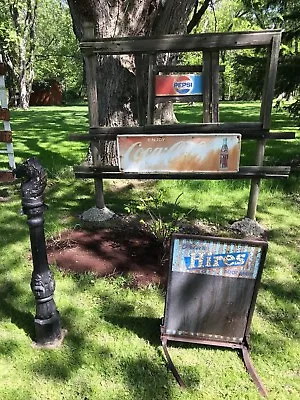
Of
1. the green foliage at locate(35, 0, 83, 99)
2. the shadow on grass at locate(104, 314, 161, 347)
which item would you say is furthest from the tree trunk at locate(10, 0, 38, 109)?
the shadow on grass at locate(104, 314, 161, 347)

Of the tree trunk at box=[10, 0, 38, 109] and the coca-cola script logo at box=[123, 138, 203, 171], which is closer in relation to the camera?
the coca-cola script logo at box=[123, 138, 203, 171]

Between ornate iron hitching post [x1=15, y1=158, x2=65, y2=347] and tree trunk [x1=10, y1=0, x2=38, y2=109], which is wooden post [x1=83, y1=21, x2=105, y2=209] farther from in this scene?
tree trunk [x1=10, y1=0, x2=38, y2=109]

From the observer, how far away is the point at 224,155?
396 cm

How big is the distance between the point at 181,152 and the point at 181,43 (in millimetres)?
1078

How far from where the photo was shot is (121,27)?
499 centimetres

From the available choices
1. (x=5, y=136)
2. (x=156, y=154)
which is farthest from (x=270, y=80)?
(x=5, y=136)

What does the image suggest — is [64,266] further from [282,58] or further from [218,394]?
[282,58]

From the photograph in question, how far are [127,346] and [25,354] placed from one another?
0.73 metres

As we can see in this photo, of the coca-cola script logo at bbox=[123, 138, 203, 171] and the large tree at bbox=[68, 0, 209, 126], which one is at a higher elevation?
the large tree at bbox=[68, 0, 209, 126]

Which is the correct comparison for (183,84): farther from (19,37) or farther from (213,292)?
(19,37)

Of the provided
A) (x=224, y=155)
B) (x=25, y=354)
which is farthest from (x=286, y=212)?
(x=25, y=354)

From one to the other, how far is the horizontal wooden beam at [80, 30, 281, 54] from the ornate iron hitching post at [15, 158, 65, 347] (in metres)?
1.85

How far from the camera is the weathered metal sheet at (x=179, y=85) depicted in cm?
395

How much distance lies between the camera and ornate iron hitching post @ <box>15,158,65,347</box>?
2609 mm
